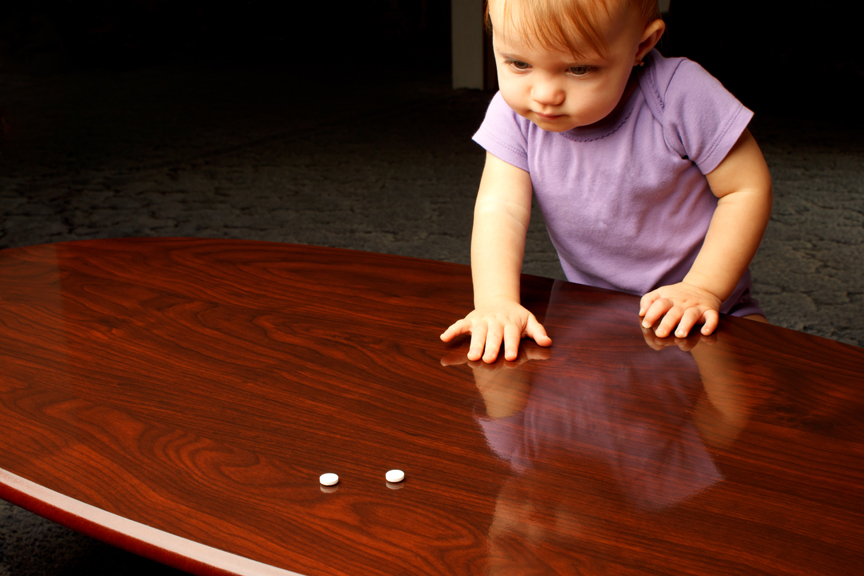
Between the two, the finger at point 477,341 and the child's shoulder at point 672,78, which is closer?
the finger at point 477,341

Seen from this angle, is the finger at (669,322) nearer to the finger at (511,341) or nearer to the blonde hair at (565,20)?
the finger at (511,341)

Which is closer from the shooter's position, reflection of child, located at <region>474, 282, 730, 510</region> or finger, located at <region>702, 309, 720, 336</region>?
reflection of child, located at <region>474, 282, 730, 510</region>

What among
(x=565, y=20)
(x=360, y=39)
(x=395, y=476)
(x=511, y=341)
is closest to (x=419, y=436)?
(x=395, y=476)

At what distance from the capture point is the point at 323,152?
3.17 m

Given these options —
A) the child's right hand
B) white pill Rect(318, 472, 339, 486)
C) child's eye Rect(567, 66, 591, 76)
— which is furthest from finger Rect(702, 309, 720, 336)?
white pill Rect(318, 472, 339, 486)

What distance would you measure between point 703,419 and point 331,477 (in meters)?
0.26

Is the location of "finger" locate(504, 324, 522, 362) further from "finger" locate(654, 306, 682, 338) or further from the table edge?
the table edge

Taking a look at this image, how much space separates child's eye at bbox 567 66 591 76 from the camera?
66cm

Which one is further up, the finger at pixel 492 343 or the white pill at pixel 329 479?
the white pill at pixel 329 479

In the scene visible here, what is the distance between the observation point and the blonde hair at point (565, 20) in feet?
2.00

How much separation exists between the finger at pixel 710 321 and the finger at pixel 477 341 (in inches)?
7.7

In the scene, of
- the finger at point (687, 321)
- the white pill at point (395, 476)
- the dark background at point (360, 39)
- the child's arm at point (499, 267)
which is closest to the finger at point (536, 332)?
the child's arm at point (499, 267)

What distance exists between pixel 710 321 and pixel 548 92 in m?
0.25

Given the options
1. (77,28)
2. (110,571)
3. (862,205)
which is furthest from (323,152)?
(77,28)
